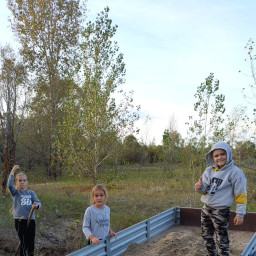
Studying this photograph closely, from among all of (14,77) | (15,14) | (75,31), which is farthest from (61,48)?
(14,77)

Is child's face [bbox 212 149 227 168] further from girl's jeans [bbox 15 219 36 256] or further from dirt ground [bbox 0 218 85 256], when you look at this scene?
dirt ground [bbox 0 218 85 256]

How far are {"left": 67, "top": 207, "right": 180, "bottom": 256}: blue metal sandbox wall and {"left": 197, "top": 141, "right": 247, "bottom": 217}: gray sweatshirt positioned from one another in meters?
1.30

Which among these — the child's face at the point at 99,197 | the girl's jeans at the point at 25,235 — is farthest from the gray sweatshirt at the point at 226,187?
the girl's jeans at the point at 25,235

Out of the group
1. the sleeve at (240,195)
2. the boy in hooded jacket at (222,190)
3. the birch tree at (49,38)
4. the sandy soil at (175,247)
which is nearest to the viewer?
the sleeve at (240,195)

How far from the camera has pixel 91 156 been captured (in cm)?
926

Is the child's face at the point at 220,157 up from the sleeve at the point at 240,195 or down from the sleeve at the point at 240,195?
up

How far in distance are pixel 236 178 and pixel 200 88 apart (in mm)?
5372

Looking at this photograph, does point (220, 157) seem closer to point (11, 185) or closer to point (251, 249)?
point (251, 249)

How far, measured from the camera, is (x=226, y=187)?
4.15m

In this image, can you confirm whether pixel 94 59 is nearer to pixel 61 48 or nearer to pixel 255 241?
pixel 255 241

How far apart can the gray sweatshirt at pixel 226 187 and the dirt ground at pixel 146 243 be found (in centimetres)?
97

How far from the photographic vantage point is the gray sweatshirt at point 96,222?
13.1 ft

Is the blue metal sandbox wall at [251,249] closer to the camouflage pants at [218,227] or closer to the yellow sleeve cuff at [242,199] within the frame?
the camouflage pants at [218,227]

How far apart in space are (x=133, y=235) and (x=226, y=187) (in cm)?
175
